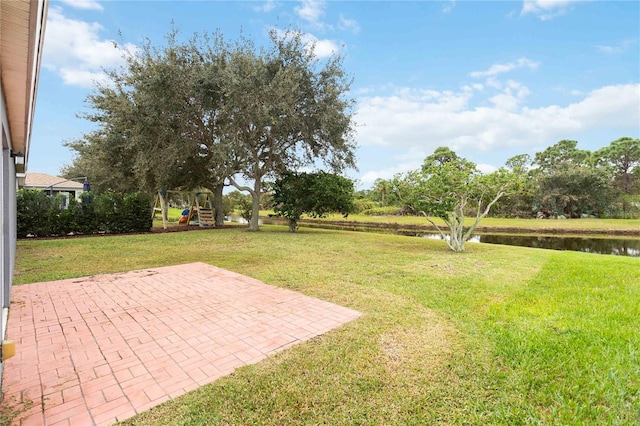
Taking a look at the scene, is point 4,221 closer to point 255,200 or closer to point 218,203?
point 255,200

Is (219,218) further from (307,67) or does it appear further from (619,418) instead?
(619,418)

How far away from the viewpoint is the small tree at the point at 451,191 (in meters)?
8.28

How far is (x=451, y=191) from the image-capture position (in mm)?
8523

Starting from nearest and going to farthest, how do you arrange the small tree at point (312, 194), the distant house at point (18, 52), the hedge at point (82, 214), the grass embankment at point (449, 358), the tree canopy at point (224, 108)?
1. the distant house at point (18, 52)
2. the grass embankment at point (449, 358)
3. the hedge at point (82, 214)
4. the tree canopy at point (224, 108)
5. the small tree at point (312, 194)

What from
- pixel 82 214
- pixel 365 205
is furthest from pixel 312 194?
pixel 365 205

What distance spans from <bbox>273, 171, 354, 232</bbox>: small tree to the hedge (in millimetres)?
5609

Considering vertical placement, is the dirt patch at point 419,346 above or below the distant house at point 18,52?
below

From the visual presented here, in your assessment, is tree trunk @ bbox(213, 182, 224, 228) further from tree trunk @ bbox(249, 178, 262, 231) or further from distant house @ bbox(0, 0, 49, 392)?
distant house @ bbox(0, 0, 49, 392)

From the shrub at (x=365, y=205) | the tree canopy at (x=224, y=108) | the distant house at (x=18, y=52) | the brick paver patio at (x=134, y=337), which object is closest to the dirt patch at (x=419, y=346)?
the brick paver patio at (x=134, y=337)

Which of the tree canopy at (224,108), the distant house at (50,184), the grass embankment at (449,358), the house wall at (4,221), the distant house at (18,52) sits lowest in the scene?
the grass embankment at (449,358)

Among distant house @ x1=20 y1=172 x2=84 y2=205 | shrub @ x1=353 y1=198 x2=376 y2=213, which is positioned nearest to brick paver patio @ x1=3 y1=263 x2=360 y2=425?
distant house @ x1=20 y1=172 x2=84 y2=205

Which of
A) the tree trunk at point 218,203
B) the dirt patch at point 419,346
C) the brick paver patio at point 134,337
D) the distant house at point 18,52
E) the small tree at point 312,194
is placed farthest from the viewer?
the tree trunk at point 218,203

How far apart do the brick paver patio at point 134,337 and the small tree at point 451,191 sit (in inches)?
223

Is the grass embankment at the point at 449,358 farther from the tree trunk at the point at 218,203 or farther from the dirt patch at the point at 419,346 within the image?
the tree trunk at the point at 218,203
